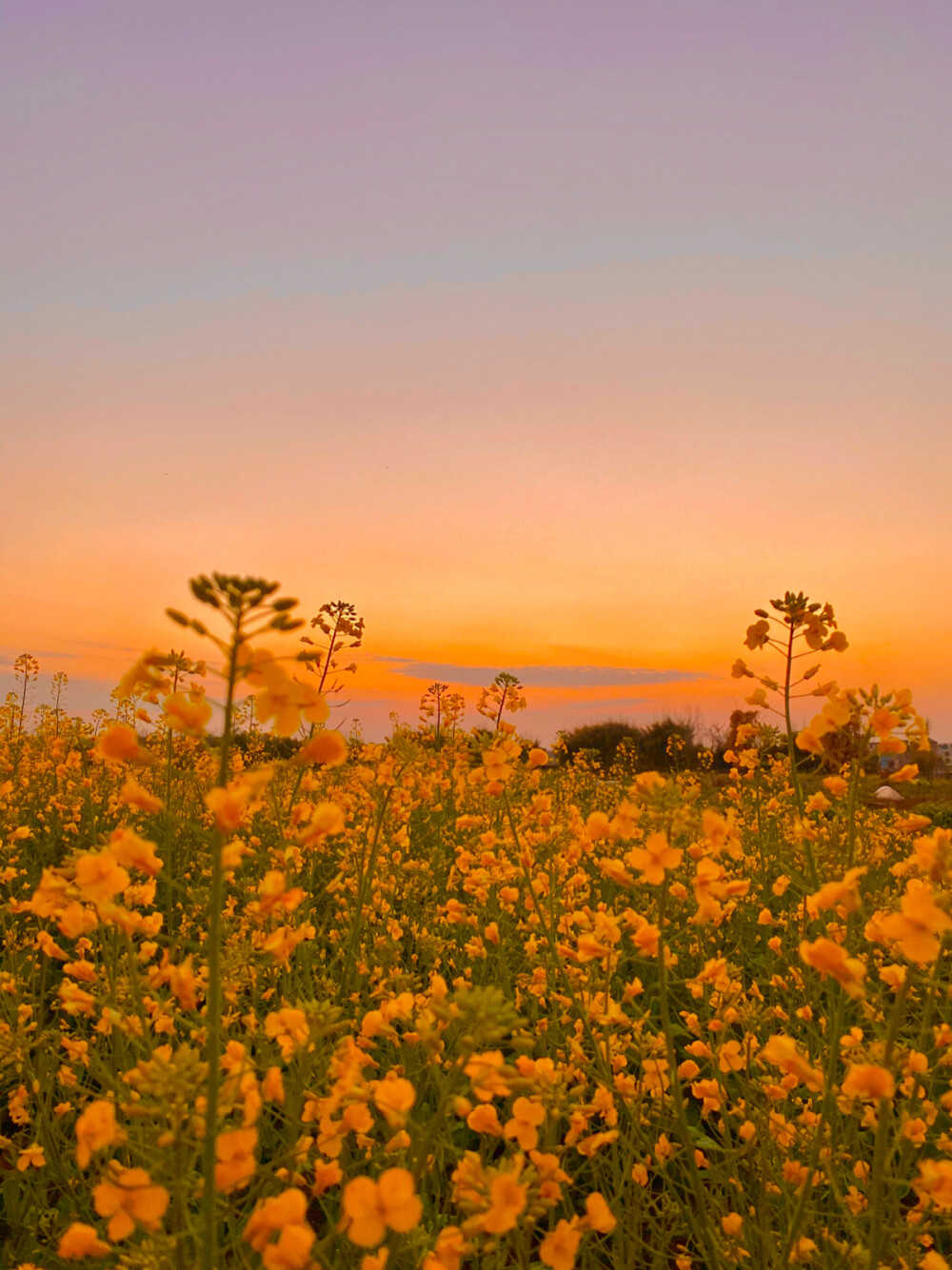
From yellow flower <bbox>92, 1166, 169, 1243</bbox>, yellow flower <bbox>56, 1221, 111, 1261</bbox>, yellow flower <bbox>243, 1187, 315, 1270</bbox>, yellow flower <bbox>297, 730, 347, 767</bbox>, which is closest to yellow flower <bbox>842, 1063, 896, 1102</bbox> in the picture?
yellow flower <bbox>243, 1187, 315, 1270</bbox>

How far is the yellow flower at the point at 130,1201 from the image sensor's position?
136 cm

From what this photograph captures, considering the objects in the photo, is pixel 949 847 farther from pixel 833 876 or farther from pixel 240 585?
pixel 240 585

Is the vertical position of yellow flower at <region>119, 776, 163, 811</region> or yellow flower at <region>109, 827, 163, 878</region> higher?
yellow flower at <region>119, 776, 163, 811</region>

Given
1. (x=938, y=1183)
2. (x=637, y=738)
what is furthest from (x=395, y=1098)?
(x=637, y=738)

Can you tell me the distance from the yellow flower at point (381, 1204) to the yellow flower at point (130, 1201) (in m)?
0.34

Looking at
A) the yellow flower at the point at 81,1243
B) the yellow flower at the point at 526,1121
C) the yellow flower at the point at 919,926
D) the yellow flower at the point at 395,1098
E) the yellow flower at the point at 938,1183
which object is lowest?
the yellow flower at the point at 938,1183

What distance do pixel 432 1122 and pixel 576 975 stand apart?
1.98 meters

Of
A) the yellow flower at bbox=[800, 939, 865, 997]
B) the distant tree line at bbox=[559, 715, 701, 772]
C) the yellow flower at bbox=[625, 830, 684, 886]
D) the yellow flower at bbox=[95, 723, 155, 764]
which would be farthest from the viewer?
the distant tree line at bbox=[559, 715, 701, 772]

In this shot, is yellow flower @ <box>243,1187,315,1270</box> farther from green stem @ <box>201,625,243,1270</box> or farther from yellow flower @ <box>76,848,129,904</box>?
yellow flower @ <box>76,848,129,904</box>

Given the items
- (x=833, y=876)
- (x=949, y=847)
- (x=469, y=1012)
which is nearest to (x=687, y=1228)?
(x=833, y=876)

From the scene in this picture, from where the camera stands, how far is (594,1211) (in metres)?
1.69

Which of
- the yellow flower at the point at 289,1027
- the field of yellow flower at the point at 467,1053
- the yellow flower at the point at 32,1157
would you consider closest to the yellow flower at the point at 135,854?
the field of yellow flower at the point at 467,1053

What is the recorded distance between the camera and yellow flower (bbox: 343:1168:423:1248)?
127 centimetres

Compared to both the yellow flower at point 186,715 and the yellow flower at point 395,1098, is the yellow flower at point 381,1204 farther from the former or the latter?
the yellow flower at point 186,715
